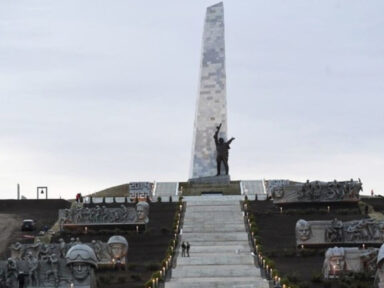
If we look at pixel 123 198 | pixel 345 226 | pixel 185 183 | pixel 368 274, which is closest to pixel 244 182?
pixel 185 183

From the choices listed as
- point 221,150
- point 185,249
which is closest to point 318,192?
point 221,150

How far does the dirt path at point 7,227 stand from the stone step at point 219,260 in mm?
10152

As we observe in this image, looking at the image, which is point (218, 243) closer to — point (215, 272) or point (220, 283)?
point (215, 272)

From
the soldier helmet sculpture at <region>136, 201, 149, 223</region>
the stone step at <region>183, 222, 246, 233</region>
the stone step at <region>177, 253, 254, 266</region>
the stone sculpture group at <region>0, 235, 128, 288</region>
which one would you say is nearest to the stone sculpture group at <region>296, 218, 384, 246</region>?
the stone step at <region>177, 253, 254, 266</region>

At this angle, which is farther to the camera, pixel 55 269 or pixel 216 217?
pixel 216 217

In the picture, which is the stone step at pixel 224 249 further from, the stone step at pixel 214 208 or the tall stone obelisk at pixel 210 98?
the tall stone obelisk at pixel 210 98

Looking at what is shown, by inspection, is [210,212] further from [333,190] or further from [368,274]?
[368,274]

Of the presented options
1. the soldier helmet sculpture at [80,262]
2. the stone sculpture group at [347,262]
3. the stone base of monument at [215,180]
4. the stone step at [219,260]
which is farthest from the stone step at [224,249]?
the stone base of monument at [215,180]

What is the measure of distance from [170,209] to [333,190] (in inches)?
381

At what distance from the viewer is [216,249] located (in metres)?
49.8

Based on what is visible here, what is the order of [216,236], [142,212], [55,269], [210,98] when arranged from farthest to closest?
[210,98] < [142,212] < [216,236] < [55,269]

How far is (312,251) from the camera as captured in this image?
160 ft

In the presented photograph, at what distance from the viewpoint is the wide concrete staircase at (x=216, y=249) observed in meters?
41.8

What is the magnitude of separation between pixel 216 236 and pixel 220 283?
13141 mm
